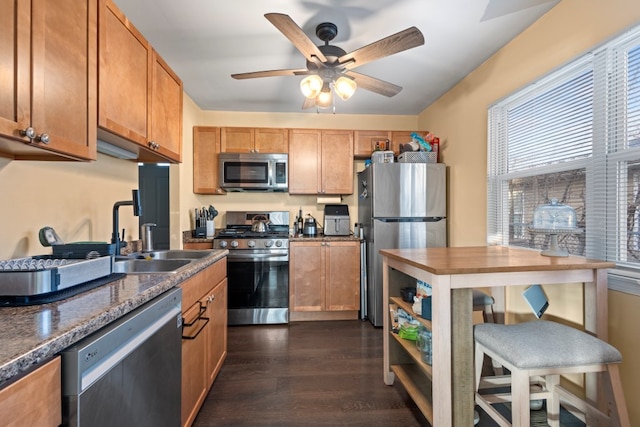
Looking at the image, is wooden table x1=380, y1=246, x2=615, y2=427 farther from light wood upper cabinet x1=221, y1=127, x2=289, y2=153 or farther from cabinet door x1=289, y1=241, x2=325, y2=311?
light wood upper cabinet x1=221, y1=127, x2=289, y2=153

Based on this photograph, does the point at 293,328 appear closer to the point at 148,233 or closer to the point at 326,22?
the point at 148,233

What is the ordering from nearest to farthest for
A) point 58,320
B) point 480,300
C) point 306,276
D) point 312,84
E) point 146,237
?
point 58,320
point 480,300
point 312,84
point 146,237
point 306,276

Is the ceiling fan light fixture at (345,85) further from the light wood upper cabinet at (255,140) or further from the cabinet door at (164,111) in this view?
the light wood upper cabinet at (255,140)

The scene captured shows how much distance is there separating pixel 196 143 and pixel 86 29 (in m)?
2.16

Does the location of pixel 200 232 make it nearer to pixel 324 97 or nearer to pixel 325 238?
pixel 325 238

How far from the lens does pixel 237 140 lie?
333 centimetres

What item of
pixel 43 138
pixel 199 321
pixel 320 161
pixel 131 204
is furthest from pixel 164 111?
pixel 320 161

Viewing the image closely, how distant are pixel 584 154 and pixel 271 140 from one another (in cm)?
278

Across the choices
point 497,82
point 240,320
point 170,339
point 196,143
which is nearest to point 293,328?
point 240,320

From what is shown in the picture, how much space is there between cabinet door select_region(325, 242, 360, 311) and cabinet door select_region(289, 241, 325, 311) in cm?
8

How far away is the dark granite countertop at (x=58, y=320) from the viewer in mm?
569

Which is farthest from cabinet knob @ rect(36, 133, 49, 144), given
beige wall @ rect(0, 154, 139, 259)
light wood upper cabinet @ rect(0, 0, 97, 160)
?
beige wall @ rect(0, 154, 139, 259)

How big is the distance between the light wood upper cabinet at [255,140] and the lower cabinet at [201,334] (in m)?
1.72

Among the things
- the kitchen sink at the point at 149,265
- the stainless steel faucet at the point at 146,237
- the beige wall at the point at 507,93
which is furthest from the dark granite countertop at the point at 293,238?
the kitchen sink at the point at 149,265
